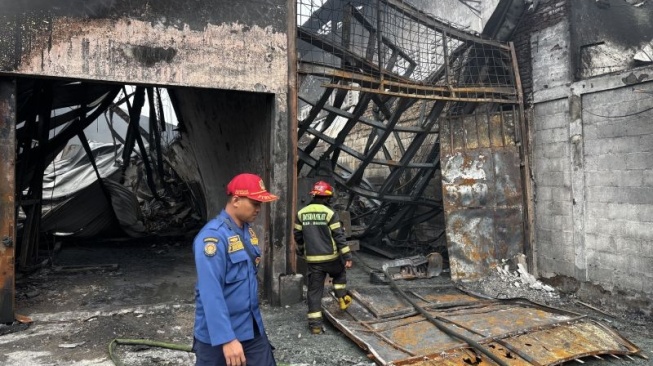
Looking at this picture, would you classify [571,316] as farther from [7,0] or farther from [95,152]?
[95,152]

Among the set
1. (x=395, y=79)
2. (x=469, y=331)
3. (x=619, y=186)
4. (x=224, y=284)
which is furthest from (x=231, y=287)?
(x=619, y=186)

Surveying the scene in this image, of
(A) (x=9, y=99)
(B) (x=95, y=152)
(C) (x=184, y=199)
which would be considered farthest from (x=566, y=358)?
(B) (x=95, y=152)

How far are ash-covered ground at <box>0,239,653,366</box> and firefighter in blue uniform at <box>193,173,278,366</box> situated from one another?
1.54m

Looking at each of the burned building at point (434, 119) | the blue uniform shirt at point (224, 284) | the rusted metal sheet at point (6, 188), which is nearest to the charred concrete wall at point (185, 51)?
the burned building at point (434, 119)

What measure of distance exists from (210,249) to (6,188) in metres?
3.24

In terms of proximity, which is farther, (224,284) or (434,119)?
(434,119)

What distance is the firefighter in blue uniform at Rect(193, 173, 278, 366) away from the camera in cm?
224

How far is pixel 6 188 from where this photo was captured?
14.0ft

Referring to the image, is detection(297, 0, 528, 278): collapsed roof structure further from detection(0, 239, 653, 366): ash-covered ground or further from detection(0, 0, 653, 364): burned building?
detection(0, 239, 653, 366): ash-covered ground

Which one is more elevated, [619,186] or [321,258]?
[619,186]

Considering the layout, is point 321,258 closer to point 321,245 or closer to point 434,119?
point 321,245

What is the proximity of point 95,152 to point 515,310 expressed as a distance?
1076 centimetres

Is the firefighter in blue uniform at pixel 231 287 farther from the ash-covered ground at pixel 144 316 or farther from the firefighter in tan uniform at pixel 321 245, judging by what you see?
the firefighter in tan uniform at pixel 321 245

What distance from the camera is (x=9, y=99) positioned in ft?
14.0
